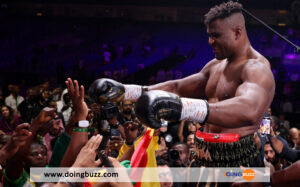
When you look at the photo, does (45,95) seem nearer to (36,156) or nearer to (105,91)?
(36,156)

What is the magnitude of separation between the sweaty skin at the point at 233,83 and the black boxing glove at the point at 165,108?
70 mm

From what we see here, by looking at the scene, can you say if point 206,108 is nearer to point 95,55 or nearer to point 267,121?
point 267,121

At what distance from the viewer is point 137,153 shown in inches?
92.3

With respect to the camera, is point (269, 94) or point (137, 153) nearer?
point (269, 94)

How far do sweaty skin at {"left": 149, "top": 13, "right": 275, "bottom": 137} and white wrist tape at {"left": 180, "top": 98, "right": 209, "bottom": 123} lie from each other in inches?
1.7

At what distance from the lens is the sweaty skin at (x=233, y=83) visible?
5.78 ft

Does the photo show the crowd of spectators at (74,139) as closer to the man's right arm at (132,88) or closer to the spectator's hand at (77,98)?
the spectator's hand at (77,98)

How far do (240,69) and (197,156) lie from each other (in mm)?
623

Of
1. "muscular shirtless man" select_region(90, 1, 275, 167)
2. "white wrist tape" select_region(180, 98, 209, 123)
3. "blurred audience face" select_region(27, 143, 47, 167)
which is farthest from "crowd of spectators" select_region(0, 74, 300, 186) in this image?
"white wrist tape" select_region(180, 98, 209, 123)

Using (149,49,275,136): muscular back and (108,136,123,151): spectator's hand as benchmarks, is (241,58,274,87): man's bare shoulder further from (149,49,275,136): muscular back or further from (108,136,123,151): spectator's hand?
(108,136,123,151): spectator's hand

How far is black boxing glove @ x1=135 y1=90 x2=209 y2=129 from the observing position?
161 cm

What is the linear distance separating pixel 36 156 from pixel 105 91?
111cm

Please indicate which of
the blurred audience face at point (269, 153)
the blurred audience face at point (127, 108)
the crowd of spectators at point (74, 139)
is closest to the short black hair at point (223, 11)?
the crowd of spectators at point (74, 139)

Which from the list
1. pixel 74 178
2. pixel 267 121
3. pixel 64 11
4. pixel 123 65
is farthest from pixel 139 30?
pixel 74 178
